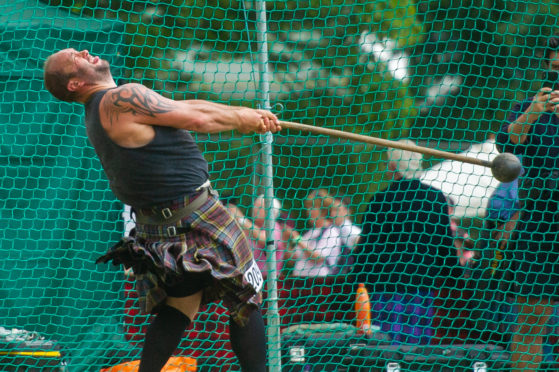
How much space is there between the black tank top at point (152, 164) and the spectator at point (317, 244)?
4.63 feet

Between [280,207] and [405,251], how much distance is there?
76cm

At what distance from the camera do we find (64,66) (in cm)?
303

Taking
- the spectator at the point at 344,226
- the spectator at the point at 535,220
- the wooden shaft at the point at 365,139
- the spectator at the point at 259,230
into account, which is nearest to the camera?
the wooden shaft at the point at 365,139

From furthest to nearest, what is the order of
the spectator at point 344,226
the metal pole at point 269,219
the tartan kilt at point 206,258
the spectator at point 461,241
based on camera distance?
the spectator at point 461,241 < the spectator at point 344,226 < the metal pole at point 269,219 < the tartan kilt at point 206,258

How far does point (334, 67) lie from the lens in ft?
15.3

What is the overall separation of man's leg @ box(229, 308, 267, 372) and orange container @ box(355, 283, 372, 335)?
3.81ft

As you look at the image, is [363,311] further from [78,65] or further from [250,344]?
[78,65]

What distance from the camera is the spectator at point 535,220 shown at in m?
4.03

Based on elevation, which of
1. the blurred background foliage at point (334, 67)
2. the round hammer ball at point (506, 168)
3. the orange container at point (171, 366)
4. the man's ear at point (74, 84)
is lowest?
the orange container at point (171, 366)

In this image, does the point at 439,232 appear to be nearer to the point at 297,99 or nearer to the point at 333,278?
the point at 333,278

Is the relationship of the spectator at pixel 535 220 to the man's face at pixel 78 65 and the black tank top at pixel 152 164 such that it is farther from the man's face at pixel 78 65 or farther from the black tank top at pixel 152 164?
the man's face at pixel 78 65

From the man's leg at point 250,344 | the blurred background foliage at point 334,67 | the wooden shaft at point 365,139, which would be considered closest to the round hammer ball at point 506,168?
the wooden shaft at point 365,139

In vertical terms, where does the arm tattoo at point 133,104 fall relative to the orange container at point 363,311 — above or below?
above

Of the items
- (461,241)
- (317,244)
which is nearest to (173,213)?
(317,244)
